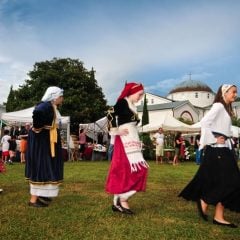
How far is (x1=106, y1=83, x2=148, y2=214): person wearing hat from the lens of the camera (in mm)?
5879

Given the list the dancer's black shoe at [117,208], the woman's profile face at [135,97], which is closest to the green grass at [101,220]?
the dancer's black shoe at [117,208]

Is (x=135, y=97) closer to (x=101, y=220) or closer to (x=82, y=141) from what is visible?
(x=101, y=220)

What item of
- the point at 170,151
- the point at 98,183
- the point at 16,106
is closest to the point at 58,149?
the point at 98,183

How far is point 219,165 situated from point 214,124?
543 mm

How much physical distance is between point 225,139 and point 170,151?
58.1 ft

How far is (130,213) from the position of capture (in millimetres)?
5863

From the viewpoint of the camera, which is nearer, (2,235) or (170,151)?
(2,235)

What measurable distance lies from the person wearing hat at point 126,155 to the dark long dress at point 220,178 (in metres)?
0.94

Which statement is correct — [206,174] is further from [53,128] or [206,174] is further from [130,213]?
[53,128]

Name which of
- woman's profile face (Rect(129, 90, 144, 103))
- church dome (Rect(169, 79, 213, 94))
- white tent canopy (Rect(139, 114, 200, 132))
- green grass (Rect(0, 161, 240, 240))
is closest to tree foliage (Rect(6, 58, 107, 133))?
white tent canopy (Rect(139, 114, 200, 132))

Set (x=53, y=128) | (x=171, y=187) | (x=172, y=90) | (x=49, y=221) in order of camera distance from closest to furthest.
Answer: (x=49, y=221) < (x=53, y=128) < (x=171, y=187) < (x=172, y=90)

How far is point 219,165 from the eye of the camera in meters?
5.28

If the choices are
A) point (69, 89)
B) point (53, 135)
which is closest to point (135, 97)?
point (53, 135)

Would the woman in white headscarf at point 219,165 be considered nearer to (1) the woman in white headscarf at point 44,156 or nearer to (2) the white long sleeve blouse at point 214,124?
(2) the white long sleeve blouse at point 214,124
